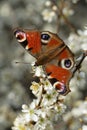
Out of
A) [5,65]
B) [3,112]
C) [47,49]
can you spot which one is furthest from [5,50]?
[47,49]

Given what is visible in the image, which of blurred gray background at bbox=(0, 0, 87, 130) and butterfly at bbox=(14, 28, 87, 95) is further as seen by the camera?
blurred gray background at bbox=(0, 0, 87, 130)

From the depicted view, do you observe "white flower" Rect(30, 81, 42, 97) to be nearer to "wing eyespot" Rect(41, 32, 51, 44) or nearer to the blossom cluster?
the blossom cluster

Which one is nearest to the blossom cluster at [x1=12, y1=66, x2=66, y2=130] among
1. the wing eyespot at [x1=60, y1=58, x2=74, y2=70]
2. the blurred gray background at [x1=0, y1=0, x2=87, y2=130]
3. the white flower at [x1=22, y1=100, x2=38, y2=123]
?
the white flower at [x1=22, y1=100, x2=38, y2=123]

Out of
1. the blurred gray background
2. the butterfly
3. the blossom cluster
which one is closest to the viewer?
the butterfly

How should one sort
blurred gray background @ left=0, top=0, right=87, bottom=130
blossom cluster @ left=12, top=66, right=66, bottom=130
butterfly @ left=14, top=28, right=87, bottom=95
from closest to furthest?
1. butterfly @ left=14, top=28, right=87, bottom=95
2. blossom cluster @ left=12, top=66, right=66, bottom=130
3. blurred gray background @ left=0, top=0, right=87, bottom=130

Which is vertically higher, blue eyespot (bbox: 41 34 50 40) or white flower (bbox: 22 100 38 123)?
blue eyespot (bbox: 41 34 50 40)

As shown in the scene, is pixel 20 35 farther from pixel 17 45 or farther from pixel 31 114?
pixel 17 45

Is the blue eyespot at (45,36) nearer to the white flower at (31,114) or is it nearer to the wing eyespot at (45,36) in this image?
the wing eyespot at (45,36)

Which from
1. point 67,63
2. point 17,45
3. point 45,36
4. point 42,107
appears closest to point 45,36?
point 45,36

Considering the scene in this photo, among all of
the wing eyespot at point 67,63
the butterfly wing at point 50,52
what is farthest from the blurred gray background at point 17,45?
the wing eyespot at point 67,63
